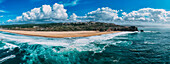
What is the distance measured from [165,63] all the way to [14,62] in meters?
32.0

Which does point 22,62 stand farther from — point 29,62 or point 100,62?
point 100,62

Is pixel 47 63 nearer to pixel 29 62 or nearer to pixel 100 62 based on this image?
pixel 29 62

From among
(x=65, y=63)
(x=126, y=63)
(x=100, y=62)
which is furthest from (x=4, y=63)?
(x=126, y=63)

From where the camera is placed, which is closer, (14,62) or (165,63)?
(165,63)

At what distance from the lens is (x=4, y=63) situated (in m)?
20.5

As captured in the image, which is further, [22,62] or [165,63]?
[22,62]

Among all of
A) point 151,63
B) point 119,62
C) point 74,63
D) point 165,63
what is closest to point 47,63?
point 74,63

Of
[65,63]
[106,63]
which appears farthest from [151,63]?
[65,63]

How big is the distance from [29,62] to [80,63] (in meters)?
11.1

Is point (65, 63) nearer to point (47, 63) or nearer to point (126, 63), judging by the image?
point (47, 63)

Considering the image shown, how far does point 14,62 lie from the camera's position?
69.4 ft

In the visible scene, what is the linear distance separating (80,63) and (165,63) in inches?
688

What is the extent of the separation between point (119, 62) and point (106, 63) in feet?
9.37

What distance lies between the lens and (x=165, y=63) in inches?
777
